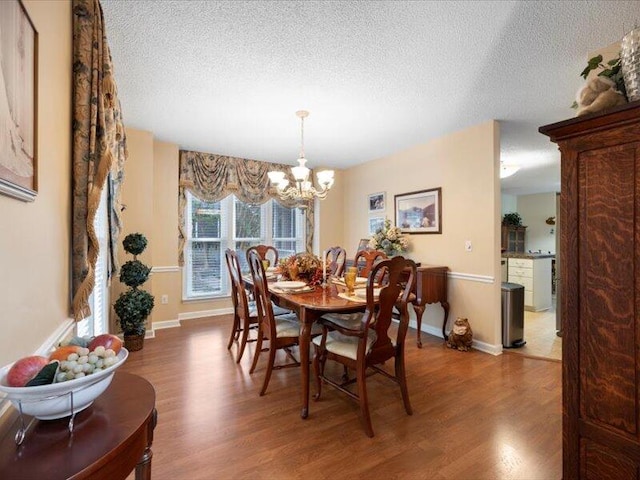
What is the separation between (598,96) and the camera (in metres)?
1.14

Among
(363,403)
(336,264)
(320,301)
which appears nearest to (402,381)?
(363,403)

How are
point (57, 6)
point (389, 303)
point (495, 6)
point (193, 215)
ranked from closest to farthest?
point (57, 6) → point (495, 6) → point (389, 303) → point (193, 215)

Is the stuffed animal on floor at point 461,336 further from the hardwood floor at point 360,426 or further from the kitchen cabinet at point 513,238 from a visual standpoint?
the kitchen cabinet at point 513,238

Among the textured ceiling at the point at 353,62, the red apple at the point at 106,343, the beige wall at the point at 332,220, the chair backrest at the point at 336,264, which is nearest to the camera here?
the red apple at the point at 106,343

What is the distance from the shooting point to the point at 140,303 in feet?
10.8

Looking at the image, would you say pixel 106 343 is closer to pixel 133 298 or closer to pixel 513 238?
pixel 133 298

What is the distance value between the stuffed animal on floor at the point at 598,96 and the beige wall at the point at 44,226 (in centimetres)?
199

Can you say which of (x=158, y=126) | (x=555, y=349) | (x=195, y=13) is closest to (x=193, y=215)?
(x=158, y=126)

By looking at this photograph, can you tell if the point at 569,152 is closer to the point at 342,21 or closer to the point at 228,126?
the point at 342,21

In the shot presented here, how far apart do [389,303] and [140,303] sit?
275 centimetres

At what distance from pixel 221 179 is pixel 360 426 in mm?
3983

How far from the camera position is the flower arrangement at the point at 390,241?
14.0 feet

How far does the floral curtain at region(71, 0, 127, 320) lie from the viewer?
1.44m

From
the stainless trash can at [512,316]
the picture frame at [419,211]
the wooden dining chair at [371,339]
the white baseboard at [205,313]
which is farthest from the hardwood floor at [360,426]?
the picture frame at [419,211]
